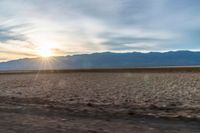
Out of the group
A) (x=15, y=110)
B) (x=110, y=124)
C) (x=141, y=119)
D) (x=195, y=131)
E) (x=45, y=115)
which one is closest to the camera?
(x=195, y=131)

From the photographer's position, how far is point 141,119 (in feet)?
43.2

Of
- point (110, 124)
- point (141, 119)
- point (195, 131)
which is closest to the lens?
point (195, 131)

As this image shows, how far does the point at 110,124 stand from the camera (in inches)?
475

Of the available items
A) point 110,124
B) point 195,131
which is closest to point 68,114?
point 110,124

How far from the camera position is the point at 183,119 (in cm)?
1284

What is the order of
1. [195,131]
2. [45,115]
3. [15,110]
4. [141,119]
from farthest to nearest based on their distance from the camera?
[15,110] < [45,115] < [141,119] < [195,131]

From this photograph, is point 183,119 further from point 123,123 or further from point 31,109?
point 31,109

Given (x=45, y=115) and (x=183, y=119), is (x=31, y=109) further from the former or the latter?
(x=183, y=119)

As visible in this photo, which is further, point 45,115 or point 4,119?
point 45,115

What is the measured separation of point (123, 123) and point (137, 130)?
138cm

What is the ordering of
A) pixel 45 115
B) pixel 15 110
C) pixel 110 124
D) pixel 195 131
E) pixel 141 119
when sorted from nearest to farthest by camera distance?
pixel 195 131 → pixel 110 124 → pixel 141 119 → pixel 45 115 → pixel 15 110

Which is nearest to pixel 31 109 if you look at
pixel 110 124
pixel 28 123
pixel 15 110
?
pixel 15 110

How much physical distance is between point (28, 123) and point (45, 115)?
2183 mm

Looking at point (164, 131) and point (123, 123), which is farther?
point (123, 123)
